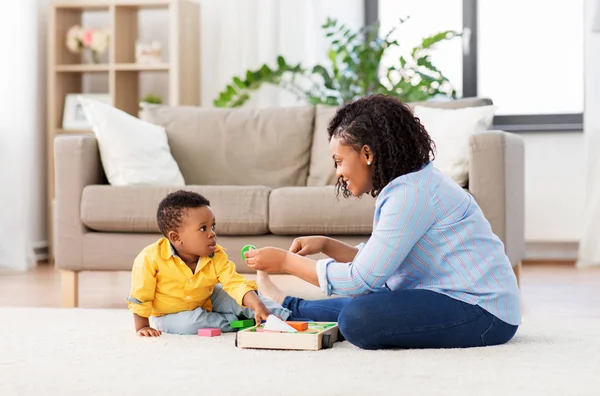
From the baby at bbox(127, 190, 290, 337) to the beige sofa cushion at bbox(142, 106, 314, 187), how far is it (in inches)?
51.3

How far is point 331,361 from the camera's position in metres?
1.87

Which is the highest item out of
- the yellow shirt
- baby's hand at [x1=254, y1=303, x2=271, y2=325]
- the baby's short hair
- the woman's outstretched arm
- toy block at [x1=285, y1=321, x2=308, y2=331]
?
the baby's short hair

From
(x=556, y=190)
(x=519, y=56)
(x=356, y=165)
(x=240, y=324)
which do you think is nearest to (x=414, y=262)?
(x=356, y=165)

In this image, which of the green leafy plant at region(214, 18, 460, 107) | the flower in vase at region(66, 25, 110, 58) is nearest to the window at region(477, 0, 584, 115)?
the green leafy plant at region(214, 18, 460, 107)

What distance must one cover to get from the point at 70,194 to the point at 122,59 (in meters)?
1.94

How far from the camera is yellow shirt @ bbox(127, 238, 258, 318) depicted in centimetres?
223

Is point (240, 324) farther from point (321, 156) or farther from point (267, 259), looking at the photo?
point (321, 156)

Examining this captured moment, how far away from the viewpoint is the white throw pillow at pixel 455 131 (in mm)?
3193

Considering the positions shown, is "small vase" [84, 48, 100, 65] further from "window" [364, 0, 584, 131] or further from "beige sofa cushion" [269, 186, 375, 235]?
"beige sofa cushion" [269, 186, 375, 235]

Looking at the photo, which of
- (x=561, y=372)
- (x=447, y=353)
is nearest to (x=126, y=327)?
(x=447, y=353)

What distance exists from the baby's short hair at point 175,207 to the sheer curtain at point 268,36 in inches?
103

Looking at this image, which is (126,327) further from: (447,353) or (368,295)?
(447,353)

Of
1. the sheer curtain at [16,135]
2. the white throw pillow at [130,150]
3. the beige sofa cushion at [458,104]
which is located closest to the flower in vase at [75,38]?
the sheer curtain at [16,135]

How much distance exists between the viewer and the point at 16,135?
15.1 feet
